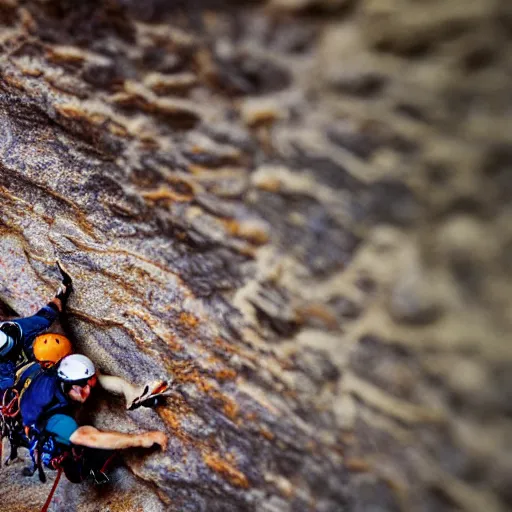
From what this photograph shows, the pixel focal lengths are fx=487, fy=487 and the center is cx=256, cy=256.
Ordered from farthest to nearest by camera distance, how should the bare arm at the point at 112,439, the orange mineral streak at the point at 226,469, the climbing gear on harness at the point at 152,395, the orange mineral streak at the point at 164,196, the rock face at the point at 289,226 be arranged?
1. the bare arm at the point at 112,439
2. the climbing gear on harness at the point at 152,395
3. the orange mineral streak at the point at 226,469
4. the orange mineral streak at the point at 164,196
5. the rock face at the point at 289,226

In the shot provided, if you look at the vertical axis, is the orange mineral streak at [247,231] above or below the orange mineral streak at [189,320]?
above

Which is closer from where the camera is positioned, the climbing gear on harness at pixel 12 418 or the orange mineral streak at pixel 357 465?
the orange mineral streak at pixel 357 465

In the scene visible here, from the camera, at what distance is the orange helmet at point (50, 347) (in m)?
2.79

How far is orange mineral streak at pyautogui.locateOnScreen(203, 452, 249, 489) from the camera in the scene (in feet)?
7.32

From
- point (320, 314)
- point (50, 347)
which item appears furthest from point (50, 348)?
point (320, 314)

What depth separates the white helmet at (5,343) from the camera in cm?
283

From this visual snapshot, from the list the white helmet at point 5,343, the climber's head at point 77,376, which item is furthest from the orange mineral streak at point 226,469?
the white helmet at point 5,343

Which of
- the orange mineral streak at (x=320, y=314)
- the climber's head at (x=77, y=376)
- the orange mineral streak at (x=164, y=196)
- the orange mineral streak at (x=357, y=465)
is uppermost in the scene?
the orange mineral streak at (x=320, y=314)

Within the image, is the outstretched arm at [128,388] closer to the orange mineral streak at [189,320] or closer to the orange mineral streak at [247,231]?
the orange mineral streak at [189,320]

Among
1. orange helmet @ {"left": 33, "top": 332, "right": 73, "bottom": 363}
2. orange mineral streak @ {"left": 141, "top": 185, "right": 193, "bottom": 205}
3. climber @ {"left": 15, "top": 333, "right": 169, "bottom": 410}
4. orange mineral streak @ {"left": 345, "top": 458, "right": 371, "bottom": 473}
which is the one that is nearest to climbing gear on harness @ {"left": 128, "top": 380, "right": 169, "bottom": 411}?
climber @ {"left": 15, "top": 333, "right": 169, "bottom": 410}

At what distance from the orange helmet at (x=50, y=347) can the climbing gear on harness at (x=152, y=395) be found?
1.78ft

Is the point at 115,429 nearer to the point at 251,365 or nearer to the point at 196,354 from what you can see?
the point at 196,354

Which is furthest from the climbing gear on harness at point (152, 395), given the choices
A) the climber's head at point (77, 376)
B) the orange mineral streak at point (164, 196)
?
the orange mineral streak at point (164, 196)

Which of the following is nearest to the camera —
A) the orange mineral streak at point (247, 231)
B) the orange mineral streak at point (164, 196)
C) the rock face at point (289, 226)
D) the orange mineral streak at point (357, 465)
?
the rock face at point (289, 226)
